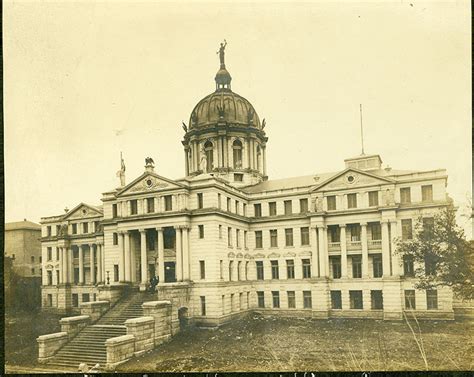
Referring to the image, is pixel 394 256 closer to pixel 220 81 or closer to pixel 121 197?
pixel 220 81

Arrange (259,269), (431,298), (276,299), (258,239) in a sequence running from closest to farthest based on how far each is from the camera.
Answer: (431,298)
(276,299)
(259,269)
(258,239)

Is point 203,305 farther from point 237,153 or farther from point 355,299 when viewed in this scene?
point 237,153

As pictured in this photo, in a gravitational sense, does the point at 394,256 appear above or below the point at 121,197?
below

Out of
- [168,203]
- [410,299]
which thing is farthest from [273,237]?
[410,299]

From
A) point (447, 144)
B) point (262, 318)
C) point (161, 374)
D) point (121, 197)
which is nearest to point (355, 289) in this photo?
point (262, 318)

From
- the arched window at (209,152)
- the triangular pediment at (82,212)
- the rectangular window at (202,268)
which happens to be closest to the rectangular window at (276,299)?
the rectangular window at (202,268)

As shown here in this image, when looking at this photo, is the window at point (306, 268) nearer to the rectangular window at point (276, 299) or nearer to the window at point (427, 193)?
the rectangular window at point (276, 299)
